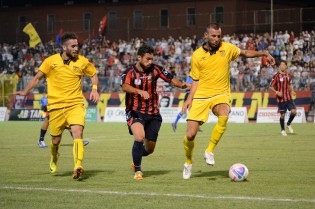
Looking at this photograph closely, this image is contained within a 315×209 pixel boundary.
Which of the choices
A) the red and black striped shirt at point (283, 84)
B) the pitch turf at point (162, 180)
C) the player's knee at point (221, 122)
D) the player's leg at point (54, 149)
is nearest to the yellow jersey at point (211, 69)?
the player's knee at point (221, 122)

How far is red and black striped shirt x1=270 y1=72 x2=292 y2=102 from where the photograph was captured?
84.0ft

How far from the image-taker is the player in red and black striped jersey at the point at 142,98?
41.1 feet

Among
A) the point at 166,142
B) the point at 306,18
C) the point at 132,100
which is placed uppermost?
the point at 306,18

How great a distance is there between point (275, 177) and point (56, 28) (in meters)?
54.8

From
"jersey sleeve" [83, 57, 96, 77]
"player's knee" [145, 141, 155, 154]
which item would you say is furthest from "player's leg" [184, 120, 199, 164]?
"jersey sleeve" [83, 57, 96, 77]

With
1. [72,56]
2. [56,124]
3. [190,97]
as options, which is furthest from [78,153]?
[190,97]

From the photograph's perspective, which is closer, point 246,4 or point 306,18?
point 306,18

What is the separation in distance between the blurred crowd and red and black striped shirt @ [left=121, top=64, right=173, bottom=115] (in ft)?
78.2

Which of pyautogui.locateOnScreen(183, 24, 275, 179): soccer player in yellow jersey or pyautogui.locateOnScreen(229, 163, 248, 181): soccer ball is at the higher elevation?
pyautogui.locateOnScreen(183, 24, 275, 179): soccer player in yellow jersey

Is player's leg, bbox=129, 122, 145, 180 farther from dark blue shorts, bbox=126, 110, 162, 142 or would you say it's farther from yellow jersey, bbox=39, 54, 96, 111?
yellow jersey, bbox=39, 54, 96, 111

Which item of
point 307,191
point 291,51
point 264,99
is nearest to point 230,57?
point 307,191

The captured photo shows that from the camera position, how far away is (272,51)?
4431cm

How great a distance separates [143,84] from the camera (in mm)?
12734

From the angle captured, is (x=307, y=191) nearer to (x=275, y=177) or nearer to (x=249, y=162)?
(x=275, y=177)
